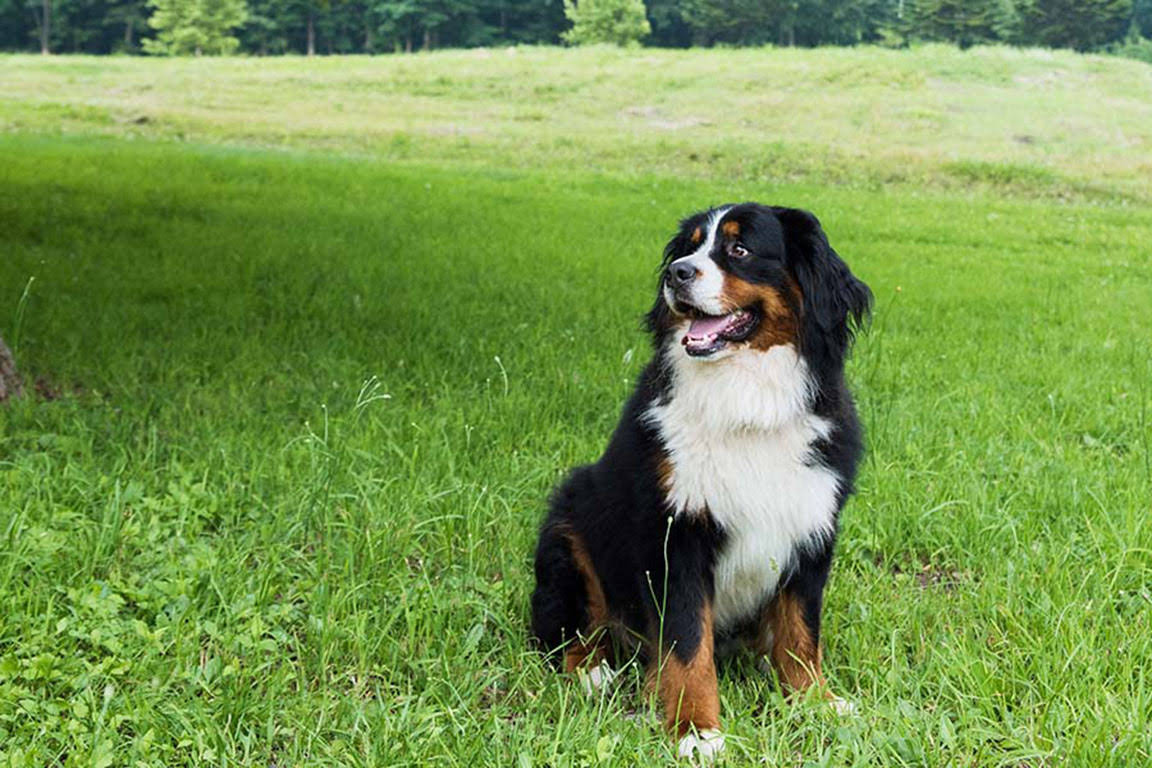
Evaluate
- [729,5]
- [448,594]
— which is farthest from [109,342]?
[729,5]

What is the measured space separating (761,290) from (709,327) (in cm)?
17

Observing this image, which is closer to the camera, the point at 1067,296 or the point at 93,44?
the point at 1067,296

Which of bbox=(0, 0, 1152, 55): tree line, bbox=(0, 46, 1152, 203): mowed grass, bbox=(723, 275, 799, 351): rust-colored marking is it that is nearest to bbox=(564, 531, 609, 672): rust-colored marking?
bbox=(723, 275, 799, 351): rust-colored marking

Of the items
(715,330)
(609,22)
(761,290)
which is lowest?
(715,330)

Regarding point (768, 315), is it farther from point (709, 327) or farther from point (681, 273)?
point (681, 273)

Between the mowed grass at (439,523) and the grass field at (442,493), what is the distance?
0.05ft

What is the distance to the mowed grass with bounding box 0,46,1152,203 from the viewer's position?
68.7 feet

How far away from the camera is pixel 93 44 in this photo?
54594 millimetres

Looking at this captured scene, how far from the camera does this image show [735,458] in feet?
9.05

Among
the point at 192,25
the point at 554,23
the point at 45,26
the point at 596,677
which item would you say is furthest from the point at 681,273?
the point at 45,26

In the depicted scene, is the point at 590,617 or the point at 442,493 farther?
the point at 442,493

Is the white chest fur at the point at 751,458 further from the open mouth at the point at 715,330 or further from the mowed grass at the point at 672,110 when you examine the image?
the mowed grass at the point at 672,110

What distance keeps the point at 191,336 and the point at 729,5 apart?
49897 mm

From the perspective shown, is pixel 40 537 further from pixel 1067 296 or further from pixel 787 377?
pixel 1067 296
